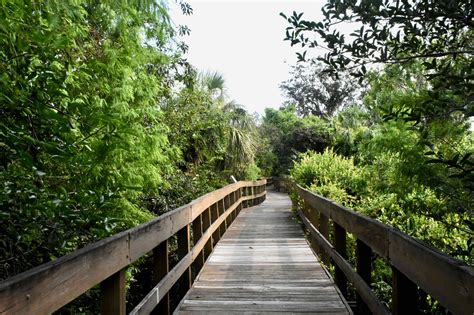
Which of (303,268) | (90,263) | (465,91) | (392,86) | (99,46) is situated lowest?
(303,268)

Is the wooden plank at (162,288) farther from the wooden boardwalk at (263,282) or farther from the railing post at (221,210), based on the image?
the railing post at (221,210)

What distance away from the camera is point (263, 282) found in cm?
452

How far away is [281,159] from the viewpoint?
32938 mm

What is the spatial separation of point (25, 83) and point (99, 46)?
3167mm

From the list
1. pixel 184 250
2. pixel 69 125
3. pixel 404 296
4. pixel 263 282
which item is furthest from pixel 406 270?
pixel 263 282

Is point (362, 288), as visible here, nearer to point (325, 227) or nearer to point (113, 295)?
point (113, 295)

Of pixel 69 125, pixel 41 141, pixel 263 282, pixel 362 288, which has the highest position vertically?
Answer: pixel 69 125

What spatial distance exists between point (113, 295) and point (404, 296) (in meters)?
1.51

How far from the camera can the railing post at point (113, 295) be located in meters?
2.07

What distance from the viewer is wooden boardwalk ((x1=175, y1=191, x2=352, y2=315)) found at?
11.9 ft

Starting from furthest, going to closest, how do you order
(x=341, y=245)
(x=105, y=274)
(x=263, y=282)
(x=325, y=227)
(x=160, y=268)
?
(x=325, y=227), (x=263, y=282), (x=341, y=245), (x=160, y=268), (x=105, y=274)

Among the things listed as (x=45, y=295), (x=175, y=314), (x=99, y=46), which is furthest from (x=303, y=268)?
(x=45, y=295)

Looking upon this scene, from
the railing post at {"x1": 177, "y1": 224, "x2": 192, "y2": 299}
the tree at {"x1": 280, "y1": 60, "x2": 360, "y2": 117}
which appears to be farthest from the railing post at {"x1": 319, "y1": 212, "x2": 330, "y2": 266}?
the tree at {"x1": 280, "y1": 60, "x2": 360, "y2": 117}

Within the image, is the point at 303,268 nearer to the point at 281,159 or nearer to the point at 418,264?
the point at 418,264
